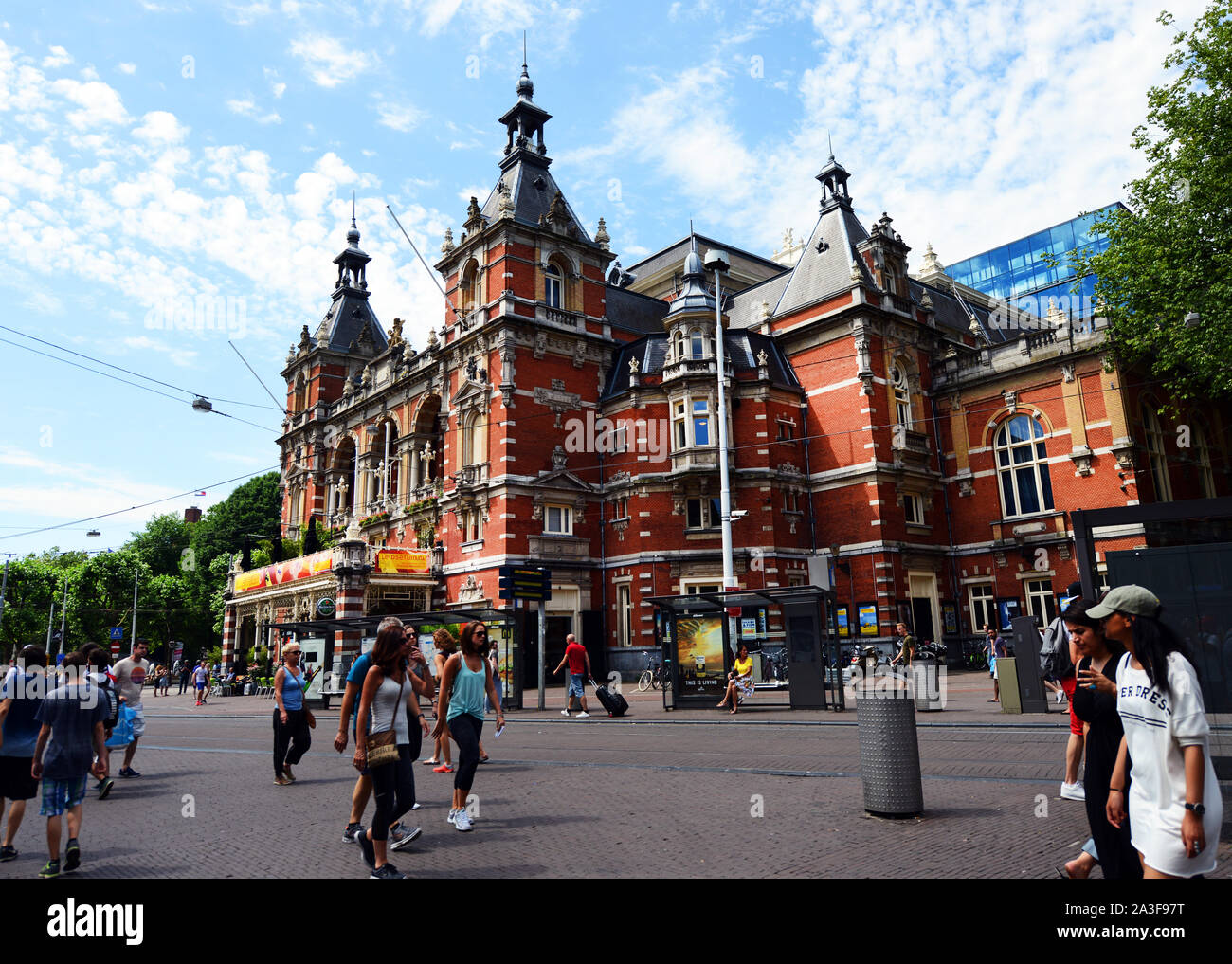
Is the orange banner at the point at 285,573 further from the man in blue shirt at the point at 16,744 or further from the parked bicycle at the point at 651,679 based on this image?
the man in blue shirt at the point at 16,744

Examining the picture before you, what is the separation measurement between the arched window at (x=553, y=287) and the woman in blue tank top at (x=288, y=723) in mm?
26838

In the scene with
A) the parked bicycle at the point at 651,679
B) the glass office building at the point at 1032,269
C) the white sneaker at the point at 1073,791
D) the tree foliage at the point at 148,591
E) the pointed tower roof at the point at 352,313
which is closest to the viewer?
the white sneaker at the point at 1073,791

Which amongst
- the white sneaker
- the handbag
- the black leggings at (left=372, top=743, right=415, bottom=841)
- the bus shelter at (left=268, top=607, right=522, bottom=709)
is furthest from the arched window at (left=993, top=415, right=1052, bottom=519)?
the handbag

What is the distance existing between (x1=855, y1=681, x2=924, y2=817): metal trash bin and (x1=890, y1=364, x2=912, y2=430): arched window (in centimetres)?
2842

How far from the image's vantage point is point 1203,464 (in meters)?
33.5

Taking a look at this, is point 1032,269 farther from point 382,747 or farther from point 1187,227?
point 382,747

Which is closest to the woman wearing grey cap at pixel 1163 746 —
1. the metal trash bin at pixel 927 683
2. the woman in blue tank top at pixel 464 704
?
the woman in blue tank top at pixel 464 704

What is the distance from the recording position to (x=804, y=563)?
109 feet

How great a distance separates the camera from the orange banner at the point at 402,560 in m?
34.1

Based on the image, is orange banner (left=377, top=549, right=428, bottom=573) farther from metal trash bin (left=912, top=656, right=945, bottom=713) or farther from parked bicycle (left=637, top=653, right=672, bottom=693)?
metal trash bin (left=912, top=656, right=945, bottom=713)

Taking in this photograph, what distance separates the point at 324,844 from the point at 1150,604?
6326 millimetres

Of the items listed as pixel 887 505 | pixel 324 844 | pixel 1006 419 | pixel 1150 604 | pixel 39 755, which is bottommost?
pixel 324 844
